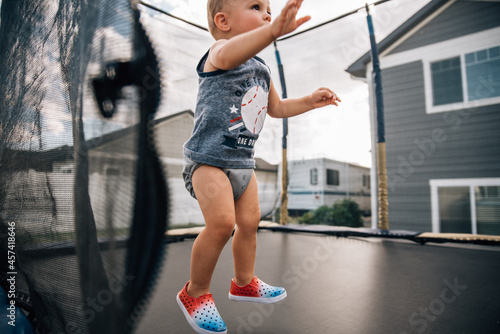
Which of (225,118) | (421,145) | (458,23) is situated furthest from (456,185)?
(225,118)

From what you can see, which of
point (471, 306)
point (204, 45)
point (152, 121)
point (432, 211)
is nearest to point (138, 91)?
point (152, 121)

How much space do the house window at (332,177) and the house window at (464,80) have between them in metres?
3.26

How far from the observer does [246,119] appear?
27.8 inches

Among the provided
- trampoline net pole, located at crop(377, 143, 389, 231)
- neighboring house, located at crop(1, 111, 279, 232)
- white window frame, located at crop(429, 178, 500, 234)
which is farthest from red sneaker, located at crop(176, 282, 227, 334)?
white window frame, located at crop(429, 178, 500, 234)

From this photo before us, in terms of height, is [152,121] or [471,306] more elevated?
[152,121]

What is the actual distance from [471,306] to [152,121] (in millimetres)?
1101

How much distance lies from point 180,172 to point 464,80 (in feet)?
9.85

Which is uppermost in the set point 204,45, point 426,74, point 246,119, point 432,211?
point 426,74

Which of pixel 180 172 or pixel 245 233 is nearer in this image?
pixel 245 233

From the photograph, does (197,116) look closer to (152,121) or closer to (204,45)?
(152,121)

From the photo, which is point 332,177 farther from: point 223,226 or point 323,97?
point 223,226

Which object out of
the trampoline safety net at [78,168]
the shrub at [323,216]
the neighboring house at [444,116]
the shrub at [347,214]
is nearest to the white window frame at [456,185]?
the neighboring house at [444,116]

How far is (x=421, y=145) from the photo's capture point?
331cm

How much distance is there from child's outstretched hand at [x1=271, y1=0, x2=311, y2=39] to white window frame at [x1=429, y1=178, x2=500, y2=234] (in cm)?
316
